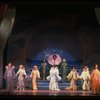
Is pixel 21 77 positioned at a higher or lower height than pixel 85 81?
higher

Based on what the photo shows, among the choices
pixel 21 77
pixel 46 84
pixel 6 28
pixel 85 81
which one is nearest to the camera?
pixel 21 77

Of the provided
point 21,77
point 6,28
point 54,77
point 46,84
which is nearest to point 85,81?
point 54,77

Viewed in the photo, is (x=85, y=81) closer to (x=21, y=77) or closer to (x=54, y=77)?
(x=54, y=77)

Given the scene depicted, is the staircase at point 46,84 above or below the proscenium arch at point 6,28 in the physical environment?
below

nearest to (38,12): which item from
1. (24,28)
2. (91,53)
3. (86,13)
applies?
(24,28)

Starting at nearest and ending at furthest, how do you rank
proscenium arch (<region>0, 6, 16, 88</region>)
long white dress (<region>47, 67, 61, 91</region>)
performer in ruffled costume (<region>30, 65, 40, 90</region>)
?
long white dress (<region>47, 67, 61, 91</region>), performer in ruffled costume (<region>30, 65, 40, 90</region>), proscenium arch (<region>0, 6, 16, 88</region>)

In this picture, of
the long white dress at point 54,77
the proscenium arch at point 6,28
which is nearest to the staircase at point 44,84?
the proscenium arch at point 6,28

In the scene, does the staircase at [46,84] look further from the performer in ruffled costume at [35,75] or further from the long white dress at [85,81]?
the long white dress at [85,81]

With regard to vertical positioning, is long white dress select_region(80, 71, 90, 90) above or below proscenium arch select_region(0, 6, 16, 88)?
below

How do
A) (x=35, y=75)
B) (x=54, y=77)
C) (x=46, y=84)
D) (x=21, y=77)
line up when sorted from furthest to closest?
1. (x=46, y=84)
2. (x=35, y=75)
3. (x=21, y=77)
4. (x=54, y=77)

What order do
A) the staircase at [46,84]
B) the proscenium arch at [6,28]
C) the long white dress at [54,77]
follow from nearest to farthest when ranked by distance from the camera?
the long white dress at [54,77] → the proscenium arch at [6,28] → the staircase at [46,84]

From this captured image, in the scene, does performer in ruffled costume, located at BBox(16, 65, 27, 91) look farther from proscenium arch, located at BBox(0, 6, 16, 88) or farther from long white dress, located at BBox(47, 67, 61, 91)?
proscenium arch, located at BBox(0, 6, 16, 88)

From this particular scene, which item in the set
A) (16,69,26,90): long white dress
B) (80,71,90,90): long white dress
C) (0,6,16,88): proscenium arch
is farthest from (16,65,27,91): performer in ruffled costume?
(80,71,90,90): long white dress

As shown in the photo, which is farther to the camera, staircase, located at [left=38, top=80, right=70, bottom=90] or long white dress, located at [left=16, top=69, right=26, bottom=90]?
staircase, located at [left=38, top=80, right=70, bottom=90]
